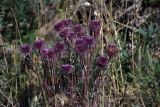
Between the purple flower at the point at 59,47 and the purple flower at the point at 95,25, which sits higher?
the purple flower at the point at 95,25

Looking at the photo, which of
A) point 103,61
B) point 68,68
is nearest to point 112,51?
point 103,61

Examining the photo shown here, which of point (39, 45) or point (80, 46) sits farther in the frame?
point (39, 45)

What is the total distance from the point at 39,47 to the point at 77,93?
295mm

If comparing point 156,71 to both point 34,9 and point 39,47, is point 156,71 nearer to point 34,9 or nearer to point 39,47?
point 39,47

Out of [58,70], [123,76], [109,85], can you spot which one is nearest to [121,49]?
[123,76]

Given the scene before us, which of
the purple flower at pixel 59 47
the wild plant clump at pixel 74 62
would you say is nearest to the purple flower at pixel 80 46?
the wild plant clump at pixel 74 62

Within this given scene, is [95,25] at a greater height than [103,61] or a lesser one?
greater

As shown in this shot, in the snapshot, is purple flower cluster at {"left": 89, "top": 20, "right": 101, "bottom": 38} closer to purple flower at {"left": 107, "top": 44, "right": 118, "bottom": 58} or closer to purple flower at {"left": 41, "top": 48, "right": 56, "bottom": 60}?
purple flower at {"left": 107, "top": 44, "right": 118, "bottom": 58}

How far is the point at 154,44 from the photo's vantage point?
2680 mm

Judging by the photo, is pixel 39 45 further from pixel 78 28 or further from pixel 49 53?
pixel 78 28

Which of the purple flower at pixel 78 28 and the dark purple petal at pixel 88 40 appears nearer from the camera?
the dark purple petal at pixel 88 40

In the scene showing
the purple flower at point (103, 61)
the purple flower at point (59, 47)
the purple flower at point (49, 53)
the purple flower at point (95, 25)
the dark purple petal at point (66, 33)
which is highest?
the purple flower at point (95, 25)

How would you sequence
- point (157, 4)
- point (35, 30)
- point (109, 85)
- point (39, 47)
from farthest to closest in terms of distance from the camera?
point (35, 30), point (157, 4), point (109, 85), point (39, 47)

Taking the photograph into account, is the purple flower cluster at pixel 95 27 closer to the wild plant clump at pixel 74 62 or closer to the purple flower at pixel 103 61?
the wild plant clump at pixel 74 62
